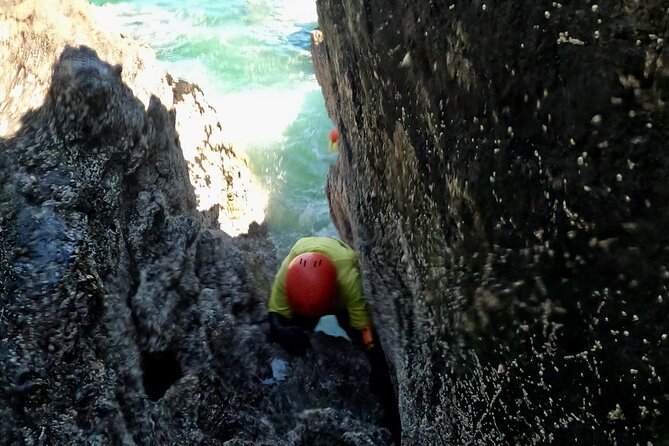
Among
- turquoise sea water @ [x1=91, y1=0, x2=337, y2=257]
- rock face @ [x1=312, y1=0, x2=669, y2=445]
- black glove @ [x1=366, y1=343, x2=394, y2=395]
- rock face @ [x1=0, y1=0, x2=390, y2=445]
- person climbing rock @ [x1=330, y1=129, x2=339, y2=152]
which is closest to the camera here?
rock face @ [x1=312, y1=0, x2=669, y2=445]

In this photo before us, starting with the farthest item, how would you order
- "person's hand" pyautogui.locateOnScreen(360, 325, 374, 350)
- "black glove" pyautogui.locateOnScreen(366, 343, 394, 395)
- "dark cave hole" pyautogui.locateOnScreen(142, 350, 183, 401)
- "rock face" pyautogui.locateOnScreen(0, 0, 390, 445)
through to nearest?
"person's hand" pyautogui.locateOnScreen(360, 325, 374, 350) → "black glove" pyautogui.locateOnScreen(366, 343, 394, 395) → "dark cave hole" pyautogui.locateOnScreen(142, 350, 183, 401) → "rock face" pyautogui.locateOnScreen(0, 0, 390, 445)

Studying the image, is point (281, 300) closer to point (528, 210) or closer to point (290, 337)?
point (290, 337)

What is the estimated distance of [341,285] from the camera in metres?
4.08

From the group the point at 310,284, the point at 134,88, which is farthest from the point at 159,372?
the point at 134,88

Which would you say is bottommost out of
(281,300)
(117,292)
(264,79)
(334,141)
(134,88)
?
(334,141)

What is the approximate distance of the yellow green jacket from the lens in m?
3.97

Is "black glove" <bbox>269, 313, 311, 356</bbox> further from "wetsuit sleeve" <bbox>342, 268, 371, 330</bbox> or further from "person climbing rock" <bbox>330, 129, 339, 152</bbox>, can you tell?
"person climbing rock" <bbox>330, 129, 339, 152</bbox>

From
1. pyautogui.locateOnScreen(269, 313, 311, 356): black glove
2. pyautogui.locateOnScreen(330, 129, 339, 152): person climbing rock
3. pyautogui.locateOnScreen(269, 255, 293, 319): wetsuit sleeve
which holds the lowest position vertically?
pyautogui.locateOnScreen(330, 129, 339, 152): person climbing rock

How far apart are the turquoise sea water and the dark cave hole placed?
342 cm

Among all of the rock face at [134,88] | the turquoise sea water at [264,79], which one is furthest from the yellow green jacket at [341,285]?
the turquoise sea water at [264,79]

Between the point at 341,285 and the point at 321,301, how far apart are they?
6.6 inches

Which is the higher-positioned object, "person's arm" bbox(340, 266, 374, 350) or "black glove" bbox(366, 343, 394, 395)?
"person's arm" bbox(340, 266, 374, 350)

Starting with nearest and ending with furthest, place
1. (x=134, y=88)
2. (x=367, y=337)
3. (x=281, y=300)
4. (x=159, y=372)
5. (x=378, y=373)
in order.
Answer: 1. (x=159, y=372)
2. (x=378, y=373)
3. (x=367, y=337)
4. (x=281, y=300)
5. (x=134, y=88)

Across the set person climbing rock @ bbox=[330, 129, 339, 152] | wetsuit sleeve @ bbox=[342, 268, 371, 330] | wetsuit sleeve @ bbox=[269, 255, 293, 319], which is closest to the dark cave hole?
wetsuit sleeve @ bbox=[269, 255, 293, 319]
